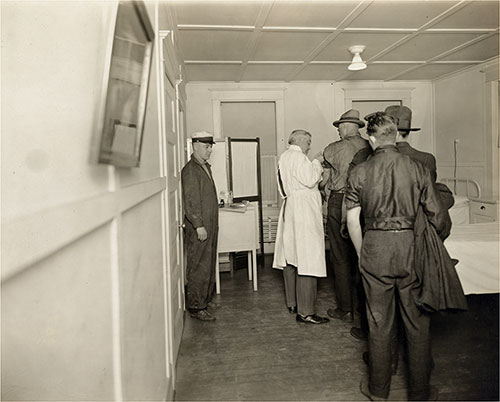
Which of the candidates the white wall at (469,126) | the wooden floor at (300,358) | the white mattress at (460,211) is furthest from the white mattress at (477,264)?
the white wall at (469,126)

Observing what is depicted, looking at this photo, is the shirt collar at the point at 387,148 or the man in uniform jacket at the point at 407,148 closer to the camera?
the shirt collar at the point at 387,148

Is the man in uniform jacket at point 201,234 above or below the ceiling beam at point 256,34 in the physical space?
below

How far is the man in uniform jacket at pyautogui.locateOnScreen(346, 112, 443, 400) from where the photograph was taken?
219 cm

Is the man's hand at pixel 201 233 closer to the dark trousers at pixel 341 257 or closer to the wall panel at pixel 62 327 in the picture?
the dark trousers at pixel 341 257

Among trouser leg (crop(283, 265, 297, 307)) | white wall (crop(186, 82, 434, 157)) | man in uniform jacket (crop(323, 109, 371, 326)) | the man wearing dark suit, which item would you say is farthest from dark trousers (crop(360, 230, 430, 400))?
white wall (crop(186, 82, 434, 157))

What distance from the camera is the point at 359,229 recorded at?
2484mm

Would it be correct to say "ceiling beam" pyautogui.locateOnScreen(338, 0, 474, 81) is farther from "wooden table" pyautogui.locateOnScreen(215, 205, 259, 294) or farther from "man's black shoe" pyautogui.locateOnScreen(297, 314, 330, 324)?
"man's black shoe" pyautogui.locateOnScreen(297, 314, 330, 324)

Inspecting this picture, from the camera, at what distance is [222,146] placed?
507 cm

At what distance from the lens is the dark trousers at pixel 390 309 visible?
220cm

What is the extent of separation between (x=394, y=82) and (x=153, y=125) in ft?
18.0

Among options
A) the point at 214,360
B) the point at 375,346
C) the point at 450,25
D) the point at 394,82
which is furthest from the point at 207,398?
the point at 394,82

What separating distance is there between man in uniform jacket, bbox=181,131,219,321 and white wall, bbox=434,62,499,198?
3866mm

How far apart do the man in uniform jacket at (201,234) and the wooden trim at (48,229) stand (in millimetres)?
2485

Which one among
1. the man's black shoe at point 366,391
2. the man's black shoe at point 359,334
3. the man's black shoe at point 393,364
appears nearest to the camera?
the man's black shoe at point 366,391
